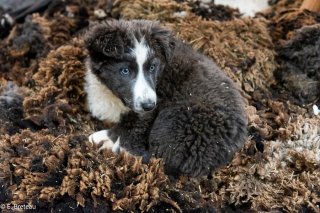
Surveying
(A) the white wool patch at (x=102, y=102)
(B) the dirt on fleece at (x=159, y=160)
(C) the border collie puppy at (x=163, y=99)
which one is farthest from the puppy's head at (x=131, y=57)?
(B) the dirt on fleece at (x=159, y=160)

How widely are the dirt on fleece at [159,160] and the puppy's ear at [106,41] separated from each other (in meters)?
0.59

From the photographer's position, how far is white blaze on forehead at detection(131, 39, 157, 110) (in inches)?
138

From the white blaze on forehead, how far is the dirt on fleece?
1.27ft

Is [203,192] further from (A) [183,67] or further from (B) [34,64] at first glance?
(B) [34,64]

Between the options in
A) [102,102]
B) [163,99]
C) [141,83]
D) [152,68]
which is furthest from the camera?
[102,102]

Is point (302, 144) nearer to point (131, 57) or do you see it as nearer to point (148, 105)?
point (148, 105)

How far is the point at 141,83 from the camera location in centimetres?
359

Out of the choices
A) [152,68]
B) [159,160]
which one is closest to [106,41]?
[152,68]

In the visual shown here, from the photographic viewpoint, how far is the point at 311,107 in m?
4.37

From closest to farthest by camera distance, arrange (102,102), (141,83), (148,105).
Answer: (148,105), (141,83), (102,102)

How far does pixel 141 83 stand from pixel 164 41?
388mm

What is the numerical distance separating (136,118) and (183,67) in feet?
1.66

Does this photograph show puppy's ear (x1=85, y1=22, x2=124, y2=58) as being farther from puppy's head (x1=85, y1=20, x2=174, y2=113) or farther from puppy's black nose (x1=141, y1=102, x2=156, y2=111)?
puppy's black nose (x1=141, y1=102, x2=156, y2=111)

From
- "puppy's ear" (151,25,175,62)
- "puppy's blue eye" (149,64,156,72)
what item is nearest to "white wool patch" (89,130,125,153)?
"puppy's blue eye" (149,64,156,72)
